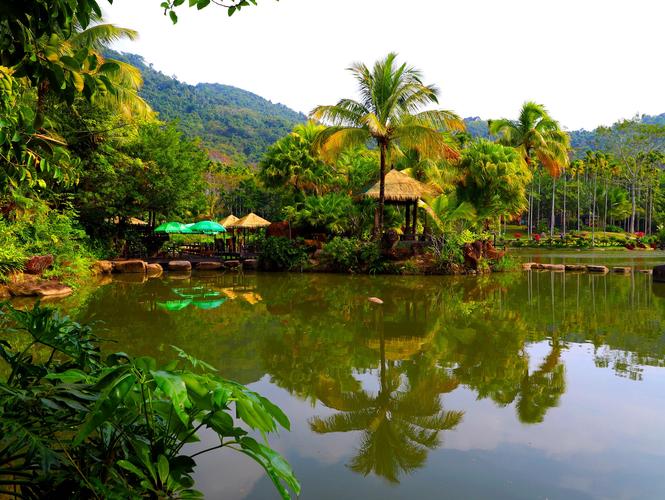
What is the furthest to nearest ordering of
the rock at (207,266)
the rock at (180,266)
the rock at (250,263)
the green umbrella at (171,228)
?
the green umbrella at (171,228)
the rock at (207,266)
the rock at (250,263)
the rock at (180,266)

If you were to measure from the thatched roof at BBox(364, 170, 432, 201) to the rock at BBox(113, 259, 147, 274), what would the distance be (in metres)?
9.00

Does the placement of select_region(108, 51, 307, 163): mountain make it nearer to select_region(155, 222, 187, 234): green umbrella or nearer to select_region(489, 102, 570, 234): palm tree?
select_region(155, 222, 187, 234): green umbrella

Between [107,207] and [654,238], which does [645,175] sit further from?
[107,207]

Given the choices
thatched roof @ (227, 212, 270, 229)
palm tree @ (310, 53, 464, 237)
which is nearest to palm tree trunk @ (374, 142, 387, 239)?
palm tree @ (310, 53, 464, 237)

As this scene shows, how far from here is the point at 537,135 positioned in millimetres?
26469

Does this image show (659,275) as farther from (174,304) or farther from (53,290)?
(53,290)

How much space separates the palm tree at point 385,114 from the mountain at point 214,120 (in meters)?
55.8

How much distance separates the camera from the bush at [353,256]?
739 inches

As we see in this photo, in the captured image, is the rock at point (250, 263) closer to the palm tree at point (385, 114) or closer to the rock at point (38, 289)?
the palm tree at point (385, 114)

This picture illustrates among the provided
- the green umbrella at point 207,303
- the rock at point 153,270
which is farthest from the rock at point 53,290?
the rock at point 153,270

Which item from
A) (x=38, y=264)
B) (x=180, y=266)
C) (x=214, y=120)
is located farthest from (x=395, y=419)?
(x=214, y=120)

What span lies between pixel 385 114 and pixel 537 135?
1185 cm

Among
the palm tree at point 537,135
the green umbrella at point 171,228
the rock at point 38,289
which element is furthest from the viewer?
the palm tree at point 537,135

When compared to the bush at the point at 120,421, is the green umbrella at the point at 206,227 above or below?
above
